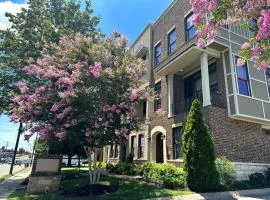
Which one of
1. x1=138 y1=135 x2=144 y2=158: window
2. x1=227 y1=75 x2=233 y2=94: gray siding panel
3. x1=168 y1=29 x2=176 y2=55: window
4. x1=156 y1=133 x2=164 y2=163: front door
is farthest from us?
x1=138 y1=135 x2=144 y2=158: window

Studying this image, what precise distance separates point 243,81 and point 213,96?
1.92m

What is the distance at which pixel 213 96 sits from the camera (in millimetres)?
14375

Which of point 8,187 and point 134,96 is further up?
point 134,96

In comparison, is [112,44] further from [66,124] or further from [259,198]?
[259,198]

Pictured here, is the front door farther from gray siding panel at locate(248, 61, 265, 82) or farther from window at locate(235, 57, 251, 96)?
gray siding panel at locate(248, 61, 265, 82)

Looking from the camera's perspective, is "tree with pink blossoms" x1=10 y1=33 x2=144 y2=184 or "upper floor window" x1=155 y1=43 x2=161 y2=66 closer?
"tree with pink blossoms" x1=10 y1=33 x2=144 y2=184

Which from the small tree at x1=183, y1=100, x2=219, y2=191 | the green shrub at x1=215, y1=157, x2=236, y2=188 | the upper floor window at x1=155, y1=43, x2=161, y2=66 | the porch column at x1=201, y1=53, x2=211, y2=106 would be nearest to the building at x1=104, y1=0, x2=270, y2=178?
the porch column at x1=201, y1=53, x2=211, y2=106

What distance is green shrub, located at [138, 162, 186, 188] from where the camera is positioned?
11.2m

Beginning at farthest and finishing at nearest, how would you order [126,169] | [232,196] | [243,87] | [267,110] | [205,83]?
1. [126,169]
2. [267,110]
3. [243,87]
4. [205,83]
5. [232,196]

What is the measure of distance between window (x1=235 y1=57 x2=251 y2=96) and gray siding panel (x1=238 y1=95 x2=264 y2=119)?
0.49 metres

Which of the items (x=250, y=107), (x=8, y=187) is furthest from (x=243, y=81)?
(x=8, y=187)

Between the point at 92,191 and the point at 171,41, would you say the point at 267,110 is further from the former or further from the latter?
the point at 92,191

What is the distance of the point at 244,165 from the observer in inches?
497

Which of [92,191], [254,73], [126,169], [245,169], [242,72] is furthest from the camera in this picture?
[126,169]
